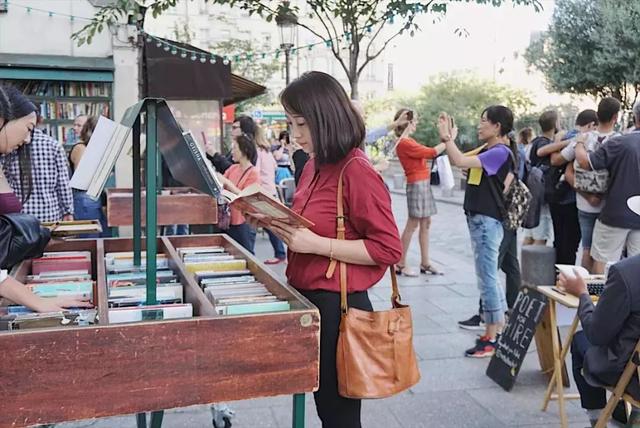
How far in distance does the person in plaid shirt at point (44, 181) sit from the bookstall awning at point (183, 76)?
423 cm

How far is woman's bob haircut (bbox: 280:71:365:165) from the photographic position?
2252 millimetres

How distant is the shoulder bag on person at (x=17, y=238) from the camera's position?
2229mm

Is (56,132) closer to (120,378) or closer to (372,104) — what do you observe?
(120,378)

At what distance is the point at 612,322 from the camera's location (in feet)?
8.58

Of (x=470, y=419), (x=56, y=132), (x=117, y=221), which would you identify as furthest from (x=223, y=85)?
(x=470, y=419)

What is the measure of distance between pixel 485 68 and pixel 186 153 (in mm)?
27876

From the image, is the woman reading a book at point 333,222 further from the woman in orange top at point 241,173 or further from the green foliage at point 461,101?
the green foliage at point 461,101

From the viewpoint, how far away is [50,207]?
16.8ft

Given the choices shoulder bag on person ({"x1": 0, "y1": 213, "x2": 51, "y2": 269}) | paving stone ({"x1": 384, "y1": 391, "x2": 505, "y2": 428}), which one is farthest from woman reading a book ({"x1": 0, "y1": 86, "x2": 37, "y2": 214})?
paving stone ({"x1": 384, "y1": 391, "x2": 505, "y2": 428})

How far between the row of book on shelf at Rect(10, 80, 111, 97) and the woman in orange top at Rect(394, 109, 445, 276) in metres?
5.44

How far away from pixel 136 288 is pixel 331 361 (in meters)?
0.77

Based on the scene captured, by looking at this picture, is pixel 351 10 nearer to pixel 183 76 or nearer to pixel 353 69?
pixel 353 69

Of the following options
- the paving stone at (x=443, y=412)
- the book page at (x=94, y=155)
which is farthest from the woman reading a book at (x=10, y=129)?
the paving stone at (x=443, y=412)

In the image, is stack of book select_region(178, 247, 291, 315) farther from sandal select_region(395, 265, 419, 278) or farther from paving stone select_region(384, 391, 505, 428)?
sandal select_region(395, 265, 419, 278)
